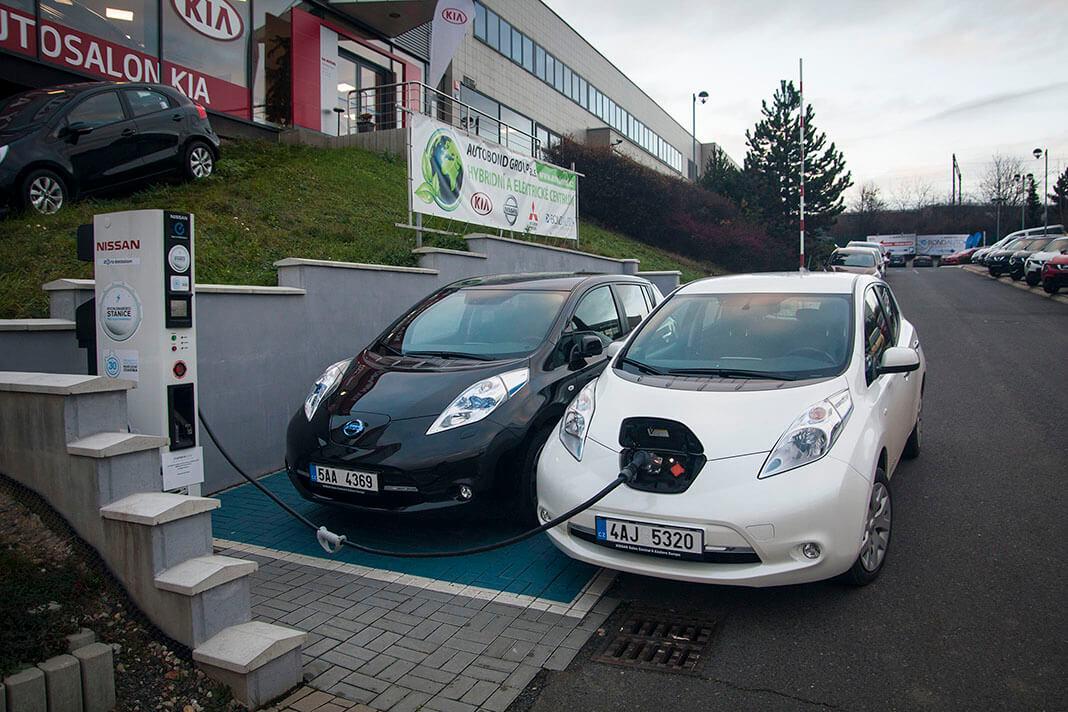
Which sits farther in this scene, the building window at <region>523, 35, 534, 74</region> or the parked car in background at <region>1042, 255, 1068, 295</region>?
the building window at <region>523, 35, 534, 74</region>

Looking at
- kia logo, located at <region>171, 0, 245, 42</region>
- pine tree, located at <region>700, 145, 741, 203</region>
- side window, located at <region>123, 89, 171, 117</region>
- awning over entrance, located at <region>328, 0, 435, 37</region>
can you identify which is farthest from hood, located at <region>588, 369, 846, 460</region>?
pine tree, located at <region>700, 145, 741, 203</region>

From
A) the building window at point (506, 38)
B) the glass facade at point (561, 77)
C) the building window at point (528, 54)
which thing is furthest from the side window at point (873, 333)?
the building window at point (528, 54)

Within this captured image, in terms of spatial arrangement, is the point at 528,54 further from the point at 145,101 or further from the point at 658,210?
the point at 145,101

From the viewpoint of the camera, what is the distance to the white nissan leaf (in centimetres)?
374

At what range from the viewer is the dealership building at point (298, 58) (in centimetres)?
1339

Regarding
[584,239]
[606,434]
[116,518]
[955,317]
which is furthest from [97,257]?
[955,317]

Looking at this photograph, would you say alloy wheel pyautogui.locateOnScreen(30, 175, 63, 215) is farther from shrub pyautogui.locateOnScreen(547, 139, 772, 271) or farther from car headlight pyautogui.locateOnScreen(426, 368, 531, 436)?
shrub pyautogui.locateOnScreen(547, 139, 772, 271)

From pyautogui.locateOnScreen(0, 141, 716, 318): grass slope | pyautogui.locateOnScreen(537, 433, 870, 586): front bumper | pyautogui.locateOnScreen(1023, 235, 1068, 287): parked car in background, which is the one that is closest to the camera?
pyautogui.locateOnScreen(537, 433, 870, 586): front bumper

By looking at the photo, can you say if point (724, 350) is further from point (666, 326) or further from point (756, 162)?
point (756, 162)

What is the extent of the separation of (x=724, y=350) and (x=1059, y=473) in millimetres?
3023

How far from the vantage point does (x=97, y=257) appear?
14.8 feet

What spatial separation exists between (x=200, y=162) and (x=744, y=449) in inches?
382

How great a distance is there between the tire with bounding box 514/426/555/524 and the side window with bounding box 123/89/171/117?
8129 millimetres

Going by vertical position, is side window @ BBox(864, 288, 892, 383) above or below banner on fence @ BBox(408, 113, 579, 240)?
below
